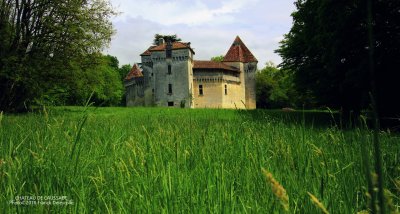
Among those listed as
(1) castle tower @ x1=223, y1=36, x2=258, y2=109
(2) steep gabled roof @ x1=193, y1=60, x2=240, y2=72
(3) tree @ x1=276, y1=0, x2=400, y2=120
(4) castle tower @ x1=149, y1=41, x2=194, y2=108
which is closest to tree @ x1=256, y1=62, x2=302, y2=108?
(1) castle tower @ x1=223, y1=36, x2=258, y2=109

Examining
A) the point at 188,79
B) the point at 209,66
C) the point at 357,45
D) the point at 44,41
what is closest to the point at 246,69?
the point at 209,66

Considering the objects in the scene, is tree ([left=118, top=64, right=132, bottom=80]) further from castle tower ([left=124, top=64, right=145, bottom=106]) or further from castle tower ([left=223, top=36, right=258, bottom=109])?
castle tower ([left=223, top=36, right=258, bottom=109])

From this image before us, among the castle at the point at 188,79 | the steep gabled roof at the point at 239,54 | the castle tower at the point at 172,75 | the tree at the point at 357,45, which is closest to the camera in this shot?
the tree at the point at 357,45

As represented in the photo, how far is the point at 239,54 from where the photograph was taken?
64938 mm

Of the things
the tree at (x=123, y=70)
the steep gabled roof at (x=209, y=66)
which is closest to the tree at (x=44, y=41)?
the steep gabled roof at (x=209, y=66)

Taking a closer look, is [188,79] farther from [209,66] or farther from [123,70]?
[123,70]

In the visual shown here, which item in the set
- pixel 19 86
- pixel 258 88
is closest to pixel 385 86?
pixel 19 86

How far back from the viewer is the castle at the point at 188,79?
2208 inches

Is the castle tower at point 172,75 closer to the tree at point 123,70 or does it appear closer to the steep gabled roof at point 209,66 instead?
the steep gabled roof at point 209,66

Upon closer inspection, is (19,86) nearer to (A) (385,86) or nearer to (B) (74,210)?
(A) (385,86)

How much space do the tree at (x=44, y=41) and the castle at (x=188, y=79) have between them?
3065cm

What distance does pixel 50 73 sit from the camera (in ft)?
78.0

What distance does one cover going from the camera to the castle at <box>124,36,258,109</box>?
5609cm

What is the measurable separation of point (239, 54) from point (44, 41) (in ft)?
147
